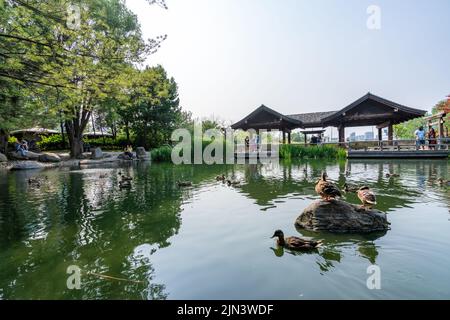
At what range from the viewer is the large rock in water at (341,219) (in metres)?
5.38

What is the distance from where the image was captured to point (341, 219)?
5453 mm

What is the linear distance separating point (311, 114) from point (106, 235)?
32616 mm

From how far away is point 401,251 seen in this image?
4453 millimetres

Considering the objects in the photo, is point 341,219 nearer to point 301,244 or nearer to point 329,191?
point 329,191

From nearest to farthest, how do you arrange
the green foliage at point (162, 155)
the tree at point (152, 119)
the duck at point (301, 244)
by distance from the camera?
1. the duck at point (301, 244)
2. the green foliage at point (162, 155)
3. the tree at point (152, 119)

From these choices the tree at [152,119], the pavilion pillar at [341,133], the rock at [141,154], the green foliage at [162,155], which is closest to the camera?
the green foliage at [162,155]

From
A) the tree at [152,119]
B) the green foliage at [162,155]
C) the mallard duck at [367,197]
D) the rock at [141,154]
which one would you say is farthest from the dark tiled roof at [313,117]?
the mallard duck at [367,197]

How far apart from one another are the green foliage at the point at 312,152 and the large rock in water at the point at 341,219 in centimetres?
2109

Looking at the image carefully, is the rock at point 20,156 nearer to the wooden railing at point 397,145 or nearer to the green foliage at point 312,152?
the green foliage at point 312,152

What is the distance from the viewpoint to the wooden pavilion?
26391 millimetres

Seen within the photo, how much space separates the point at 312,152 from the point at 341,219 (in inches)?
876

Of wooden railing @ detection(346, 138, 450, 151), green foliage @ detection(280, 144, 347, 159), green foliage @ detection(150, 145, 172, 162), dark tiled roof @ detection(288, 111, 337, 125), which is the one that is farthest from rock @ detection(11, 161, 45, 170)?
wooden railing @ detection(346, 138, 450, 151)

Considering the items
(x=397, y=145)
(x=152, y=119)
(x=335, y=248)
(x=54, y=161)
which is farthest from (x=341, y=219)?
(x=152, y=119)
